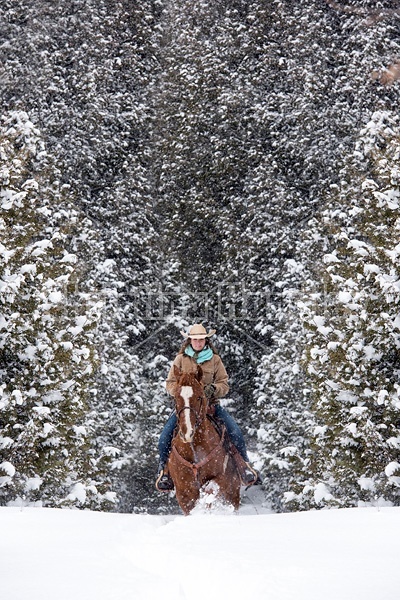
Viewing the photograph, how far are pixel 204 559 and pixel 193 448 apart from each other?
440 cm

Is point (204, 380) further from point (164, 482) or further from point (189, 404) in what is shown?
point (164, 482)

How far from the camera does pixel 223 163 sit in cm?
3272

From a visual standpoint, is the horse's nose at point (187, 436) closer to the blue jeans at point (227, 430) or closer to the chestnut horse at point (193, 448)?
the chestnut horse at point (193, 448)

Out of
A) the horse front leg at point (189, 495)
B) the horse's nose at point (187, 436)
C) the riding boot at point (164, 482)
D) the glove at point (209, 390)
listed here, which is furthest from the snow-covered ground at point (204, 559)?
the riding boot at point (164, 482)

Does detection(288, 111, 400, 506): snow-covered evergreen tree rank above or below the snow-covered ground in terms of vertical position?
below

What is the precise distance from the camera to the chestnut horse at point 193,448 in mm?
8727

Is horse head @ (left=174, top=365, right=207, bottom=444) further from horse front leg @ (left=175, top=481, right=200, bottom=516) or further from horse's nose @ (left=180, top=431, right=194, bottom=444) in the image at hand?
horse front leg @ (left=175, top=481, right=200, bottom=516)

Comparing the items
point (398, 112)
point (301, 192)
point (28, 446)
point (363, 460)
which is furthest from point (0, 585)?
point (301, 192)

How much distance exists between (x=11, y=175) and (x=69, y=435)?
668 cm

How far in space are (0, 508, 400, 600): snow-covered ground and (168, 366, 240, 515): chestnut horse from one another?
82.5 inches

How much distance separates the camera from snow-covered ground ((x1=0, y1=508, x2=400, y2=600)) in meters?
4.02

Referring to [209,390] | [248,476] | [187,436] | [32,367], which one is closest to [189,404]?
[187,436]

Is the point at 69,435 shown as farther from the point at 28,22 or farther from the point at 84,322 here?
the point at 28,22

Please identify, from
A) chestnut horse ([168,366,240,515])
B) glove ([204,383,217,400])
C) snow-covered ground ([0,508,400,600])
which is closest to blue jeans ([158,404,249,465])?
chestnut horse ([168,366,240,515])
